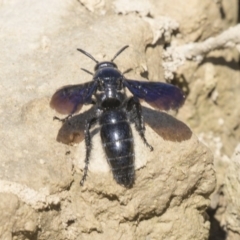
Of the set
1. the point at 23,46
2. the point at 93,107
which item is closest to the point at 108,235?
the point at 93,107

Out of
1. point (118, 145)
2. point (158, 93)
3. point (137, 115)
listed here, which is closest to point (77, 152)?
point (118, 145)

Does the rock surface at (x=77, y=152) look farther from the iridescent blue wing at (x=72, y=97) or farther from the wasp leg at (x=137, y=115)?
the iridescent blue wing at (x=72, y=97)

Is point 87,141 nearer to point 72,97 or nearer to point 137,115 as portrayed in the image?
point 72,97

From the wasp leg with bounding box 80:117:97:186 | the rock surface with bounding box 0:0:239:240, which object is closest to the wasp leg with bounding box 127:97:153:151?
the rock surface with bounding box 0:0:239:240

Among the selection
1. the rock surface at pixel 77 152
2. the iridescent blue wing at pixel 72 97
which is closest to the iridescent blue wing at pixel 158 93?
the rock surface at pixel 77 152

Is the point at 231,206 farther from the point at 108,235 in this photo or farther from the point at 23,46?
the point at 23,46
